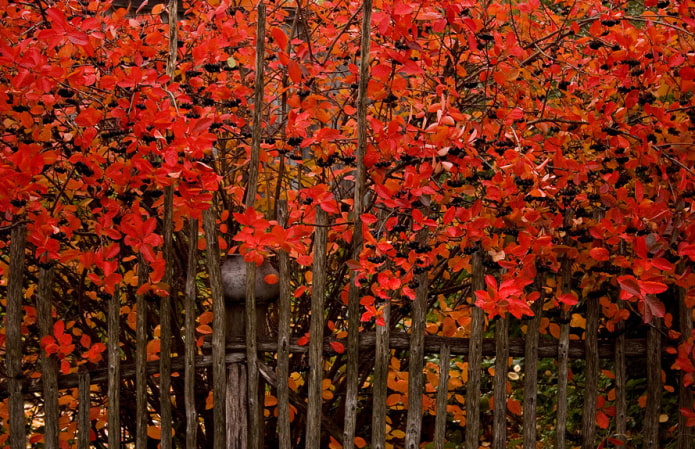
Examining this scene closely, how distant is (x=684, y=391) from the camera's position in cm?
249

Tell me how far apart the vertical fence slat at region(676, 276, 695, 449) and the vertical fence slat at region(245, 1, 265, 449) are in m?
1.54

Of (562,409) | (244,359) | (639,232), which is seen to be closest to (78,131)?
(244,359)

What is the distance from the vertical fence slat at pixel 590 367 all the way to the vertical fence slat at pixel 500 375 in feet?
0.99

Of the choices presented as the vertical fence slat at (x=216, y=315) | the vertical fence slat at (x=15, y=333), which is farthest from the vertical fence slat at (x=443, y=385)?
the vertical fence slat at (x=15, y=333)

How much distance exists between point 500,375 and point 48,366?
1607 millimetres

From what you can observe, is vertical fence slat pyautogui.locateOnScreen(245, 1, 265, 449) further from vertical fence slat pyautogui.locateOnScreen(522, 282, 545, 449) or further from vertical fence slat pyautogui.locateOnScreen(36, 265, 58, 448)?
vertical fence slat pyautogui.locateOnScreen(522, 282, 545, 449)

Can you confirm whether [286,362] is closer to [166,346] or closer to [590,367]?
[166,346]

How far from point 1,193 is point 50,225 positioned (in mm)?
183

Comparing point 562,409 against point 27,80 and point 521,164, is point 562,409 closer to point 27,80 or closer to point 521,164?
point 521,164

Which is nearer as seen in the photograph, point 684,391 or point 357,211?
point 357,211

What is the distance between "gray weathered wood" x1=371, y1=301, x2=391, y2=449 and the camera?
2.35m

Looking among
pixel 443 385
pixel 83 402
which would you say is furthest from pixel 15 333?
pixel 443 385

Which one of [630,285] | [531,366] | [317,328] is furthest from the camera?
[531,366]

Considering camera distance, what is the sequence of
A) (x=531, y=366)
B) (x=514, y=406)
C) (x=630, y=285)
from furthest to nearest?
1. (x=514, y=406)
2. (x=531, y=366)
3. (x=630, y=285)
